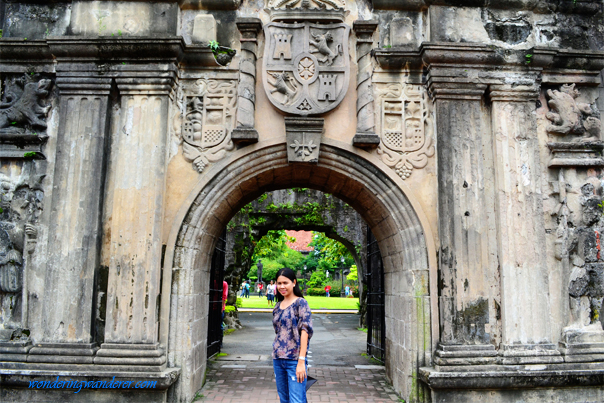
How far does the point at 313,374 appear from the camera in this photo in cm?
727

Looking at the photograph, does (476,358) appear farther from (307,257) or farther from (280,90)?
(307,257)

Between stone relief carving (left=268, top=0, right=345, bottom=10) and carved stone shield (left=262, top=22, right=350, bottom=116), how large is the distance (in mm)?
255

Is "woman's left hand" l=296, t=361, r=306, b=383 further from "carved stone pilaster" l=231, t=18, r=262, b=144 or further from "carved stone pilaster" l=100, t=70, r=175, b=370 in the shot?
"carved stone pilaster" l=231, t=18, r=262, b=144

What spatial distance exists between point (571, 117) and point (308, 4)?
Answer: 352 cm

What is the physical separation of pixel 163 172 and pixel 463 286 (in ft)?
12.0

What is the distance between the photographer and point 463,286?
17.3ft

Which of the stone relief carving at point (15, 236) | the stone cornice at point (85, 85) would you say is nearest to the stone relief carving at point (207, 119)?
the stone cornice at point (85, 85)

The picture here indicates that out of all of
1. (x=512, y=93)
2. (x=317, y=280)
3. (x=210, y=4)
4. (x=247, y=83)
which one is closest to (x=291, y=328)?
(x=247, y=83)

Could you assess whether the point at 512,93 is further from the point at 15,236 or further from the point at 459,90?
the point at 15,236

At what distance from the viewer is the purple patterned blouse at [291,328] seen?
389 cm

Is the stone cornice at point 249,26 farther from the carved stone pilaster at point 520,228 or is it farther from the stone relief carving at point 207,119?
the carved stone pilaster at point 520,228

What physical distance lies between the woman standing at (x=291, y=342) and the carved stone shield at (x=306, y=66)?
2491 millimetres

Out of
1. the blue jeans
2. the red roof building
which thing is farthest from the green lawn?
the blue jeans

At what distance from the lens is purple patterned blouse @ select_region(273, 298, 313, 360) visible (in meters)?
3.89
